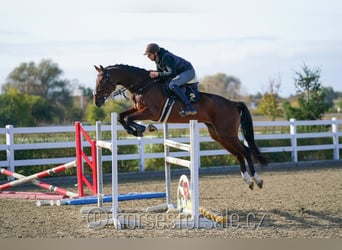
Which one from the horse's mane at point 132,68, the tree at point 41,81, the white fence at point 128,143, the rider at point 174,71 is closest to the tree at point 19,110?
the white fence at point 128,143

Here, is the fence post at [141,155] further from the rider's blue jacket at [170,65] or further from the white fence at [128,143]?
the rider's blue jacket at [170,65]

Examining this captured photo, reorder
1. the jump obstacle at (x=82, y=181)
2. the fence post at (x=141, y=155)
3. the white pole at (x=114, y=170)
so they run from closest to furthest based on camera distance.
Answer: the white pole at (x=114, y=170)
the jump obstacle at (x=82, y=181)
the fence post at (x=141, y=155)

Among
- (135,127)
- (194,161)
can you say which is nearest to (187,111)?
(135,127)

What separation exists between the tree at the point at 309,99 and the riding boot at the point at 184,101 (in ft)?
41.5

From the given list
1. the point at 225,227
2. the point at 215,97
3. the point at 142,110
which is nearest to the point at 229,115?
the point at 215,97

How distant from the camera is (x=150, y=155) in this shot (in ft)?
44.3

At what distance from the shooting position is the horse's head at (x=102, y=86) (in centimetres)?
700

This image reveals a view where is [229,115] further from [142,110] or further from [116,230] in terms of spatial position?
[116,230]

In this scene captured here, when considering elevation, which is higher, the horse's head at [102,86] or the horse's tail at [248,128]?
the horse's head at [102,86]

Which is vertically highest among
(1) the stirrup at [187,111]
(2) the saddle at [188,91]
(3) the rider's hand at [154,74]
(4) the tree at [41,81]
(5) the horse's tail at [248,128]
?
(4) the tree at [41,81]

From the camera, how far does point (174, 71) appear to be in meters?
7.17

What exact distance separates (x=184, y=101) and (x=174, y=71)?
0.46 m

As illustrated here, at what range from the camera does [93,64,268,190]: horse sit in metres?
7.03

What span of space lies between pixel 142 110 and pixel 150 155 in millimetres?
6407
